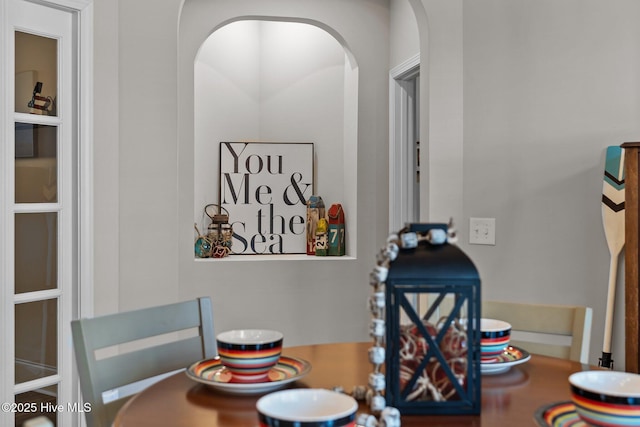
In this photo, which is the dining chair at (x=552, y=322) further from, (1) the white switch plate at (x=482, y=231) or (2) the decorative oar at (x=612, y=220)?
(1) the white switch plate at (x=482, y=231)

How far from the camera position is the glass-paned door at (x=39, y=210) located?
97.0 inches

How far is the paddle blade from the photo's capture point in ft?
7.55

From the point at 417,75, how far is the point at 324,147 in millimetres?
782

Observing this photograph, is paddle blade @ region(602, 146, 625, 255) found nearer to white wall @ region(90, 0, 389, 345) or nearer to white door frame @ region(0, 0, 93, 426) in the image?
white wall @ region(90, 0, 389, 345)

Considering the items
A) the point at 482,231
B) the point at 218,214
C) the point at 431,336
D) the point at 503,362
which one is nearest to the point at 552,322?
the point at 503,362

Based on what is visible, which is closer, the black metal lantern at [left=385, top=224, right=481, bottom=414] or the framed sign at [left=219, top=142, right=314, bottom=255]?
the black metal lantern at [left=385, top=224, right=481, bottom=414]

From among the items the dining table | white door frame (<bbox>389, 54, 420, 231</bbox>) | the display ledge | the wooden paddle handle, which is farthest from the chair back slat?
white door frame (<bbox>389, 54, 420, 231</bbox>)

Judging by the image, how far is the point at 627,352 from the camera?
2076mm

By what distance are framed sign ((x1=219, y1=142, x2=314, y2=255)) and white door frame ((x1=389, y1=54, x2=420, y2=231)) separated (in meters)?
0.56

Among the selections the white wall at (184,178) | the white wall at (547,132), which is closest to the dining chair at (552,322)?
the white wall at (547,132)

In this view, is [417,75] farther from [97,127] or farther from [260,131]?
[97,127]

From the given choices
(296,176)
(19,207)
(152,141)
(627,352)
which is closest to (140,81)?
(152,141)

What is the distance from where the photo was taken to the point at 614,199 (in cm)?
232

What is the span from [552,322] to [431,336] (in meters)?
0.87
